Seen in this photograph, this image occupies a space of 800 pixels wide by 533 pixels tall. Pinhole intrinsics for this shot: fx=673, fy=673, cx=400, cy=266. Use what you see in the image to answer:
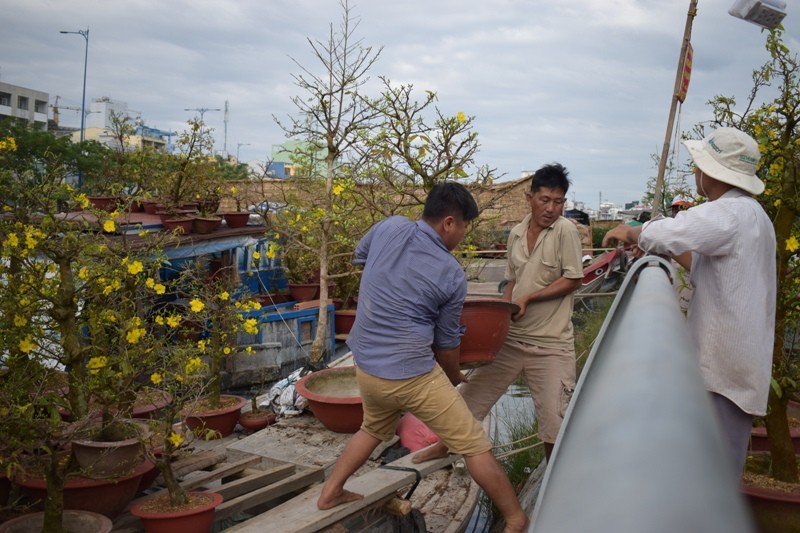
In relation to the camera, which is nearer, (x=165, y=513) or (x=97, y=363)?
(x=165, y=513)

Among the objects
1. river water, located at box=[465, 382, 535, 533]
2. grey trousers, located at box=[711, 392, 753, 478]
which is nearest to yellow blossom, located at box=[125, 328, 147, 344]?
grey trousers, located at box=[711, 392, 753, 478]

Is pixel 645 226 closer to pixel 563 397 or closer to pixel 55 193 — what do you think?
pixel 563 397

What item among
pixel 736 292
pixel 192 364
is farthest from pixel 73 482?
pixel 736 292

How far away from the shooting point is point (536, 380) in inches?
146

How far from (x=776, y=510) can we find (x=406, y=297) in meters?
1.88

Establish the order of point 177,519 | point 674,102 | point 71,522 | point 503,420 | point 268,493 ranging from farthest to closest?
1. point 503,420
2. point 674,102
3. point 268,493
4. point 177,519
5. point 71,522

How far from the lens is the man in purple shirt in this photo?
2.94m

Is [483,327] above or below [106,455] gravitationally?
above

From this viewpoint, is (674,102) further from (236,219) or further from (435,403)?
(236,219)

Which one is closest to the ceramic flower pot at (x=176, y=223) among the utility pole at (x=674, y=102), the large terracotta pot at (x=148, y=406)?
the large terracotta pot at (x=148, y=406)

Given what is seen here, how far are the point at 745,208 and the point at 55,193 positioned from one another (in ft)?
10.1

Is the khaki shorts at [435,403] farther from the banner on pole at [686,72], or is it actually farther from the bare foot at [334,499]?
the banner on pole at [686,72]

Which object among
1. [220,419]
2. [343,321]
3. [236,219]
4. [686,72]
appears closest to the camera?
[686,72]

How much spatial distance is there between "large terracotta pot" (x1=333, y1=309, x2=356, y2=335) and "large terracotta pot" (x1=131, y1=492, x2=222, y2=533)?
5.65 metres
